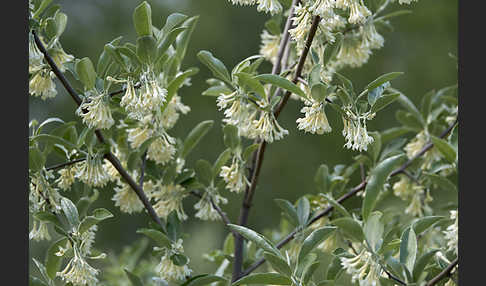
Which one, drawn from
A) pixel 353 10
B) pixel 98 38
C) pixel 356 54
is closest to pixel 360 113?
pixel 353 10

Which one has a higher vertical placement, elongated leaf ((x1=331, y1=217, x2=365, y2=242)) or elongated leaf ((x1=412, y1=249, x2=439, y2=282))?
elongated leaf ((x1=331, y1=217, x2=365, y2=242))

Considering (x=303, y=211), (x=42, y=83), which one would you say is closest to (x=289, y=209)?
(x=303, y=211)

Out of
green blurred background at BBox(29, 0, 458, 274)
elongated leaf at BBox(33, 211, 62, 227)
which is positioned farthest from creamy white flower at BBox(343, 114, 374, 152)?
green blurred background at BBox(29, 0, 458, 274)

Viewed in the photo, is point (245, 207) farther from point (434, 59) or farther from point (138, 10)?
point (434, 59)

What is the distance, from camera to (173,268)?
1.03 m

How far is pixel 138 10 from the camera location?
33.7 inches

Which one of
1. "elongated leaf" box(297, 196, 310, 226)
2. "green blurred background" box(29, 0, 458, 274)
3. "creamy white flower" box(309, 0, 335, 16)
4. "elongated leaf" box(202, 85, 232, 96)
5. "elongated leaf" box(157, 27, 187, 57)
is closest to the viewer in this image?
"creamy white flower" box(309, 0, 335, 16)

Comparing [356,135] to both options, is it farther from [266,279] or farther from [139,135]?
[139,135]

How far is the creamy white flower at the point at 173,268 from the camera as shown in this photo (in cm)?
103

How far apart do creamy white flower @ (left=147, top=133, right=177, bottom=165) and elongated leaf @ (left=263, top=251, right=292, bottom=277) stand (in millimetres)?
318

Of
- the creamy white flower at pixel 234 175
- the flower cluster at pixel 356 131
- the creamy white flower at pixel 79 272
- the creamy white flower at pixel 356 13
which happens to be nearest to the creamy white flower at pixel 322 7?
the creamy white flower at pixel 356 13

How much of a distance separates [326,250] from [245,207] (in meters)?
0.20

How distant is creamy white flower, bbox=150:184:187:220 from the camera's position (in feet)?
3.67

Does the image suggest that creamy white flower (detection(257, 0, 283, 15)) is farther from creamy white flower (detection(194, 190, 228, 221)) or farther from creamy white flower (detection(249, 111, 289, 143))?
creamy white flower (detection(194, 190, 228, 221))
